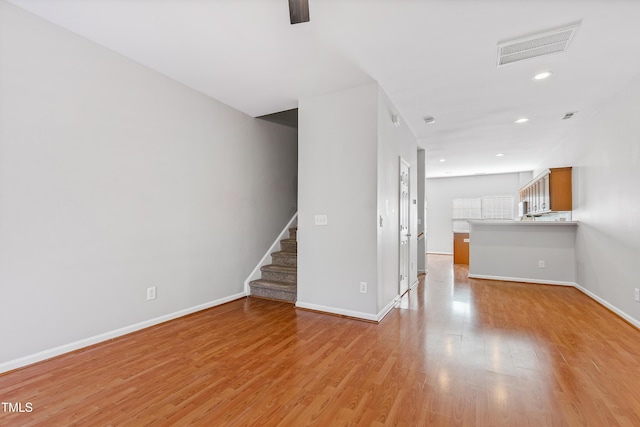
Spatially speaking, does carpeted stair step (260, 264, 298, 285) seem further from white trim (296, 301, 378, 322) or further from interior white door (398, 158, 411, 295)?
interior white door (398, 158, 411, 295)

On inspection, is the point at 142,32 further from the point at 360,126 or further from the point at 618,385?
the point at 618,385

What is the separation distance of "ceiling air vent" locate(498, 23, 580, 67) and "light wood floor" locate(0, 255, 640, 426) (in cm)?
268

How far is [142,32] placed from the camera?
8.18 feet

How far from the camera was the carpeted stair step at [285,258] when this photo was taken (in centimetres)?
464

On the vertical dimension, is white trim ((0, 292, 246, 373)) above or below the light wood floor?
above

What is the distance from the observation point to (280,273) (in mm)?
4465

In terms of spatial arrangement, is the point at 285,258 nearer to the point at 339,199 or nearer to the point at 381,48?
the point at 339,199

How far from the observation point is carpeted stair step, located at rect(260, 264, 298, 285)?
173 inches

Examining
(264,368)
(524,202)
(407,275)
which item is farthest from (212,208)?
(524,202)

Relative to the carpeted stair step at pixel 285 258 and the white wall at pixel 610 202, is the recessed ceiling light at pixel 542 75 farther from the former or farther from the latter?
the carpeted stair step at pixel 285 258

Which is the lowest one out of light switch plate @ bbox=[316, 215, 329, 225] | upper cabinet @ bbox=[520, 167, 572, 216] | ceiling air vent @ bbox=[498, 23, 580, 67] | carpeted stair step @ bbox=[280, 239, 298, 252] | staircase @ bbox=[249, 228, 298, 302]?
staircase @ bbox=[249, 228, 298, 302]

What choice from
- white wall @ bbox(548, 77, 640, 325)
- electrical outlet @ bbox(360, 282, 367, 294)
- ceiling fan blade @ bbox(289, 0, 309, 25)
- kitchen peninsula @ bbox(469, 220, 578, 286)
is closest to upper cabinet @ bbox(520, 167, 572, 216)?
white wall @ bbox(548, 77, 640, 325)

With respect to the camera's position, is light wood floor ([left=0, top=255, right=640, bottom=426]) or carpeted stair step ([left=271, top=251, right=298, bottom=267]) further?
carpeted stair step ([left=271, top=251, right=298, bottom=267])

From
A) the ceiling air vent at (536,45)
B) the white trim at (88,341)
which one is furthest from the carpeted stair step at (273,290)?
the ceiling air vent at (536,45)
